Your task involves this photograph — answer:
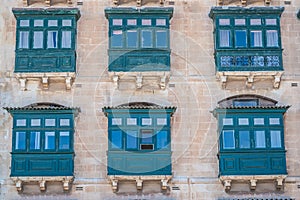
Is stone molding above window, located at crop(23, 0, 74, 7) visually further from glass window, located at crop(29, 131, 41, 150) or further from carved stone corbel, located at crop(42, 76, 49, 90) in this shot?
glass window, located at crop(29, 131, 41, 150)

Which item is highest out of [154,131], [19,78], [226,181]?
[19,78]

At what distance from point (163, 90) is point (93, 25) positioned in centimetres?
491

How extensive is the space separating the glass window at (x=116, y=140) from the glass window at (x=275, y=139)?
7131mm

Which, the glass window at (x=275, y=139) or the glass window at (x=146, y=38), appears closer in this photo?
the glass window at (x=275, y=139)

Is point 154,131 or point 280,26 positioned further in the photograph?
point 280,26

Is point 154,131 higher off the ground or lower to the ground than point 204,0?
lower

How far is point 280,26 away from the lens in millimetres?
37812

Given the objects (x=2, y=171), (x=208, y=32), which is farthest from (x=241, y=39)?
(x=2, y=171)

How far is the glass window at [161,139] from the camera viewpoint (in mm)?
35188

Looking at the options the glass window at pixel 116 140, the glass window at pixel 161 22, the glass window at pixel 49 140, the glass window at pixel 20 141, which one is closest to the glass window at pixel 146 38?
the glass window at pixel 161 22

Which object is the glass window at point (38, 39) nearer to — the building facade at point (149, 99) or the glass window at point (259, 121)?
the building facade at point (149, 99)

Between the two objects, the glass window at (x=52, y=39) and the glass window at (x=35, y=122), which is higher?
the glass window at (x=52, y=39)

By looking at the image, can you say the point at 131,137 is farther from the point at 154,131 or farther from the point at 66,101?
the point at 66,101

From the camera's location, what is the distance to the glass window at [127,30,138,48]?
121 feet
